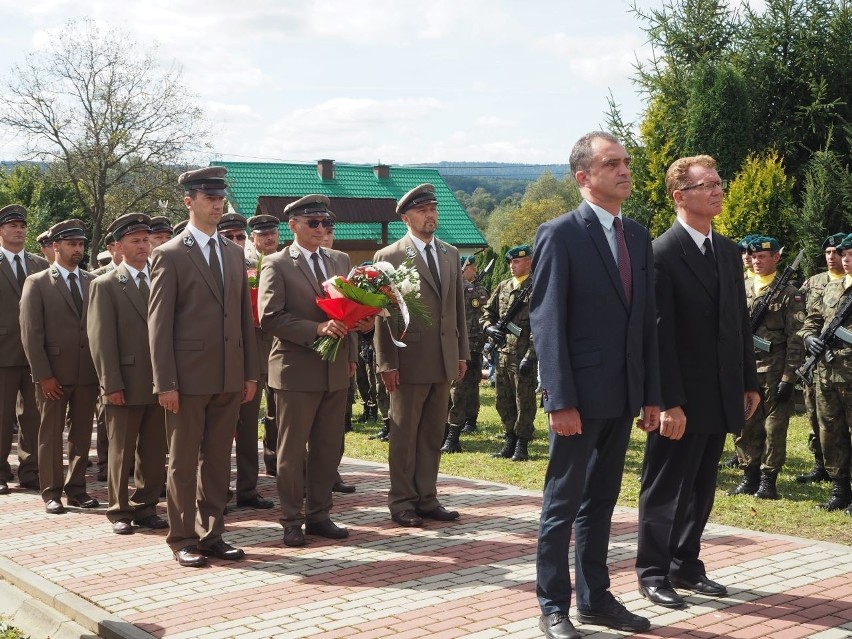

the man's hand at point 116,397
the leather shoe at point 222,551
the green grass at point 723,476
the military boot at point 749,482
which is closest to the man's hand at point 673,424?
the green grass at point 723,476

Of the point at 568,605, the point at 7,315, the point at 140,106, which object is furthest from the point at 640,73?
the point at 140,106

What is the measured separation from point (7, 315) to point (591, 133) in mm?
7126

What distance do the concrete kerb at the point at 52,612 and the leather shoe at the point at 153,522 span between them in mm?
1339

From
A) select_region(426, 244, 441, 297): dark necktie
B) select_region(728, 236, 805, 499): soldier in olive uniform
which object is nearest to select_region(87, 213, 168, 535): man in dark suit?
select_region(426, 244, 441, 297): dark necktie

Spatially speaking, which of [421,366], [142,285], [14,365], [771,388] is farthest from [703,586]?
[14,365]

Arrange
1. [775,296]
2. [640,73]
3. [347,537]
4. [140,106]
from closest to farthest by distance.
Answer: [347,537], [775,296], [640,73], [140,106]

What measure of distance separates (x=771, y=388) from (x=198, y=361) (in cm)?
523

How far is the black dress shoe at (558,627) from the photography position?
500 centimetres

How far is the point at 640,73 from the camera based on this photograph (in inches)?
720

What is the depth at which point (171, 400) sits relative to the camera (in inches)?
265

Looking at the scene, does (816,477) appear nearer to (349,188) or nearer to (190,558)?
(190,558)

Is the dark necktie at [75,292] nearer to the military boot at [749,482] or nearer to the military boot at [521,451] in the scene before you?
the military boot at [521,451]

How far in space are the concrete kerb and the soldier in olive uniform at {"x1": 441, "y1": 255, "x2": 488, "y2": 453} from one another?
6202mm

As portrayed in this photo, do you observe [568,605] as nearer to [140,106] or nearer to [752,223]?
[752,223]
